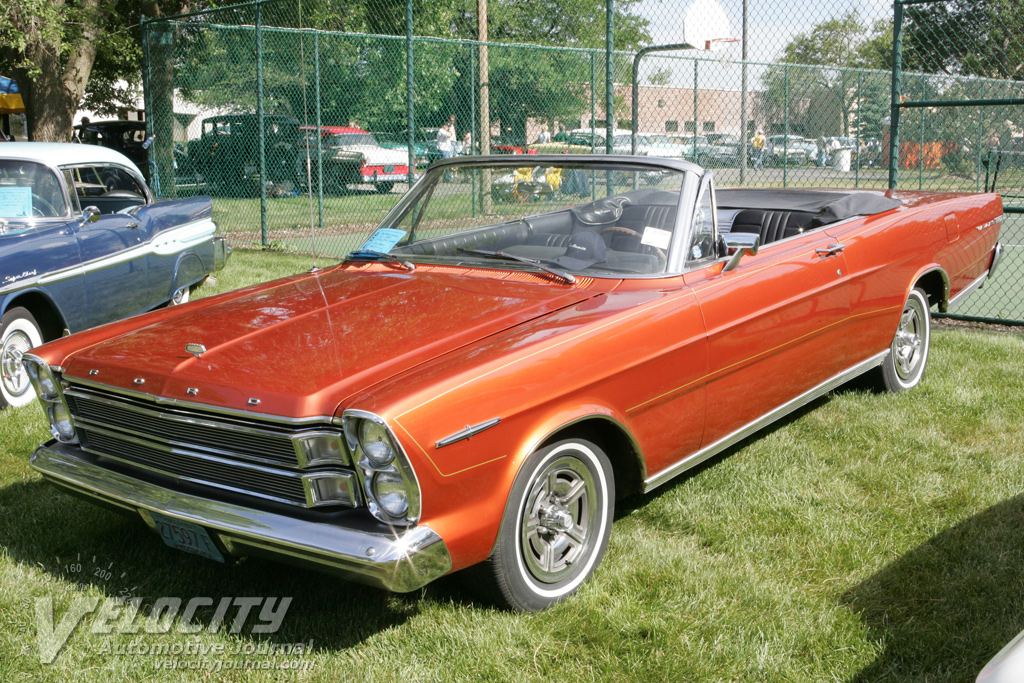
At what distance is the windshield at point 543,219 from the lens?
3.67 metres

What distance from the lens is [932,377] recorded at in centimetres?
539

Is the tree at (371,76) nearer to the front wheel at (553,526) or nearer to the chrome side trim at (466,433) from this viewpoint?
the front wheel at (553,526)

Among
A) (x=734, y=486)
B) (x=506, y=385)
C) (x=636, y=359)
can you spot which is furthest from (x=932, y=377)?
(x=506, y=385)

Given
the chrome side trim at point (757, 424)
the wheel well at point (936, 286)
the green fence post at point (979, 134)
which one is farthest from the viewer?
the green fence post at point (979, 134)

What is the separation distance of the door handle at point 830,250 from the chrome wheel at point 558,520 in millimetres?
1837

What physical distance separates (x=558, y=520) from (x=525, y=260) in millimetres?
1228

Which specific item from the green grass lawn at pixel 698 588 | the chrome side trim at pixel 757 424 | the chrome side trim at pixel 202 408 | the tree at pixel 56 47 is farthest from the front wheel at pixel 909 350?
the tree at pixel 56 47

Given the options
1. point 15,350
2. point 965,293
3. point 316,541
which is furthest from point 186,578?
point 965,293

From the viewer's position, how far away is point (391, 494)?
2508mm

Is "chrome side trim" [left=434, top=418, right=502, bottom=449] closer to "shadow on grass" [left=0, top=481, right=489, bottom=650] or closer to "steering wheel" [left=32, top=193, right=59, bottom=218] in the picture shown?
"shadow on grass" [left=0, top=481, right=489, bottom=650]

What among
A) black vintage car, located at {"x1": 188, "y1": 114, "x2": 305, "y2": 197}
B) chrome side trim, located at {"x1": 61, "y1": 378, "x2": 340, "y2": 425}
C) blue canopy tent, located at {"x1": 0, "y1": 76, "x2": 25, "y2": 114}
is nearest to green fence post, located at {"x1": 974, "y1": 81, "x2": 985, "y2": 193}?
black vintage car, located at {"x1": 188, "y1": 114, "x2": 305, "y2": 197}

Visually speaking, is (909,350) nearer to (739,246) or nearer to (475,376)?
(739,246)

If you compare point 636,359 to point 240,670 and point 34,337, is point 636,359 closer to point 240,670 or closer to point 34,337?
point 240,670

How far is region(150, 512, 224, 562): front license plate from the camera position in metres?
2.73
